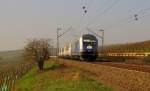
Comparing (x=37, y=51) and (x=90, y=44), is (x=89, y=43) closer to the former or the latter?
(x=90, y=44)

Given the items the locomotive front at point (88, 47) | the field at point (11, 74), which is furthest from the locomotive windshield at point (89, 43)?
the field at point (11, 74)

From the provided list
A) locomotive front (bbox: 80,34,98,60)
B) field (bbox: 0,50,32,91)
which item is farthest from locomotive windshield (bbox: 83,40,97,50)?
field (bbox: 0,50,32,91)

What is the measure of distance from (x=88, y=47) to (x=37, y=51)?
20067 mm

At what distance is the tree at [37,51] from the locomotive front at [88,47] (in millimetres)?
13133

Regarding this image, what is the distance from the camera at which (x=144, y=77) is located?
21078 millimetres

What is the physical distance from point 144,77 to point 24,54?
5715 cm

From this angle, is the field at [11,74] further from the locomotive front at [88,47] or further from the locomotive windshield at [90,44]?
the locomotive windshield at [90,44]

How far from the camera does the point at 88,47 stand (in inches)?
2237

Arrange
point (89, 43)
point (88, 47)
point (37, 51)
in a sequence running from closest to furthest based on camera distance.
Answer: point (88, 47), point (89, 43), point (37, 51)

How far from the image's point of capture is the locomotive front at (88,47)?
5641cm

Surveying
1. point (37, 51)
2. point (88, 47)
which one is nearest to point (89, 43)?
point (88, 47)

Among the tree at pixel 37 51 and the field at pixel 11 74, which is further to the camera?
the tree at pixel 37 51

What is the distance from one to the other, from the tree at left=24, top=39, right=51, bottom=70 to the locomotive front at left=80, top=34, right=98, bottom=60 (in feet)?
43.1

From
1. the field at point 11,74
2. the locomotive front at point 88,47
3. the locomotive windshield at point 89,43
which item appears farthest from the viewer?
the locomotive windshield at point 89,43
